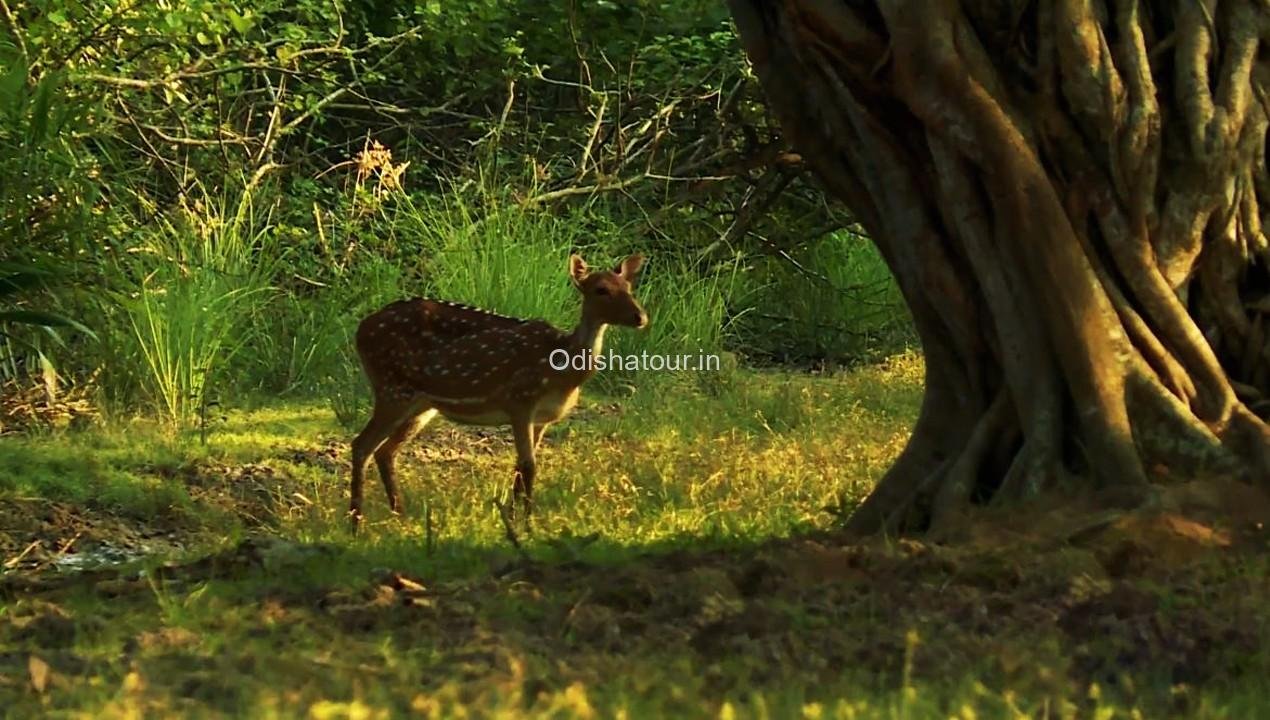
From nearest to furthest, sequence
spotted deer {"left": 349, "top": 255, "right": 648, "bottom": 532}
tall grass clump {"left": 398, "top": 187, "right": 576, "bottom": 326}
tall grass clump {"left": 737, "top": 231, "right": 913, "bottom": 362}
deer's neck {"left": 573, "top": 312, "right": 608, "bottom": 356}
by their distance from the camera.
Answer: spotted deer {"left": 349, "top": 255, "right": 648, "bottom": 532} → deer's neck {"left": 573, "top": 312, "right": 608, "bottom": 356} → tall grass clump {"left": 398, "top": 187, "right": 576, "bottom": 326} → tall grass clump {"left": 737, "top": 231, "right": 913, "bottom": 362}

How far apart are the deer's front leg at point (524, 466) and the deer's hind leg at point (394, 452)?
0.54 metres

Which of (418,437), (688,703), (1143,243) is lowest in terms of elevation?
(418,437)

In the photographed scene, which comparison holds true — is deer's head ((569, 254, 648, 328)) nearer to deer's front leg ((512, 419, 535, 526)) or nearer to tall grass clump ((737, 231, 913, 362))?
deer's front leg ((512, 419, 535, 526))

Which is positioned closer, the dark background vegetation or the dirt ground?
the dirt ground

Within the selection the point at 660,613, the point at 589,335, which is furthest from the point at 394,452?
the point at 660,613

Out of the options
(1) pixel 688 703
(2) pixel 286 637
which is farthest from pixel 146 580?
(1) pixel 688 703

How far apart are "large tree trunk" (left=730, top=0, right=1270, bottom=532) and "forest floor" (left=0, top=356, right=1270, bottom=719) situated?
0.31m

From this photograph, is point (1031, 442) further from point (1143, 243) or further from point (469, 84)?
point (469, 84)

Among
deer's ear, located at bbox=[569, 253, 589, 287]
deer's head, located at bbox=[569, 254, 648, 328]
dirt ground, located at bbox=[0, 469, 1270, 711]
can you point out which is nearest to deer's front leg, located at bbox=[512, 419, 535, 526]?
deer's head, located at bbox=[569, 254, 648, 328]

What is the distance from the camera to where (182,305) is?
10312 millimetres

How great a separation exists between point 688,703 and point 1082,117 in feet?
9.14

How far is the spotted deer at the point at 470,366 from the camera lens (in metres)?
8.28

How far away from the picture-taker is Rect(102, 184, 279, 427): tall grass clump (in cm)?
1009

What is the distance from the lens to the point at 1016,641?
14.5 feet
